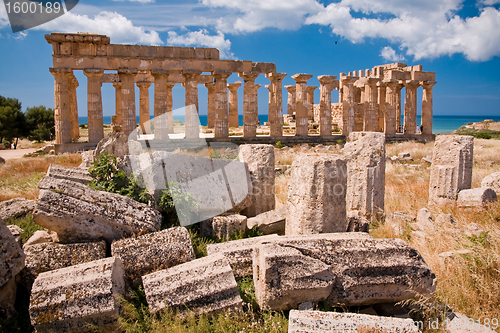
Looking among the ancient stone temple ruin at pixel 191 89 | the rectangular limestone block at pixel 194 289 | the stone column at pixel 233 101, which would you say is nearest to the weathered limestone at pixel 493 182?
the rectangular limestone block at pixel 194 289

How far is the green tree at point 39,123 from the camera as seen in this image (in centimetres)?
3369

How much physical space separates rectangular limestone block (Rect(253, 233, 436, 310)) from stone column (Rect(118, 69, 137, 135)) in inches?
724

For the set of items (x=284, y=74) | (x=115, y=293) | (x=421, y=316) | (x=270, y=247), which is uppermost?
(x=284, y=74)

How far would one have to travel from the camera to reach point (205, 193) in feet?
21.8

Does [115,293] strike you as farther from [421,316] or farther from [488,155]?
[488,155]

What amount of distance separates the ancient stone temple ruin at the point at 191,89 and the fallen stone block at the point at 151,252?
659 inches

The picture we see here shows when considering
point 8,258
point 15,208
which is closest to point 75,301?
point 8,258

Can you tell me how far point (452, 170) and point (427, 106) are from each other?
2049cm

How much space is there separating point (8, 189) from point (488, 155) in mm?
19385

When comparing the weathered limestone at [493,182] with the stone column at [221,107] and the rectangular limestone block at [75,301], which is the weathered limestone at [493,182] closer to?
the rectangular limestone block at [75,301]

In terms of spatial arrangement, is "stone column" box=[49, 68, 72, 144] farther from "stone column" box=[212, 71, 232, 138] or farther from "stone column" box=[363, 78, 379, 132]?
"stone column" box=[363, 78, 379, 132]

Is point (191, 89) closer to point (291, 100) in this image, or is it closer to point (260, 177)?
point (291, 100)

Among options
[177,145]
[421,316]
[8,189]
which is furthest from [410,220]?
[177,145]

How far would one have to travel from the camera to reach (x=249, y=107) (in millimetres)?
23016
